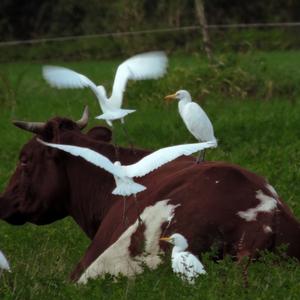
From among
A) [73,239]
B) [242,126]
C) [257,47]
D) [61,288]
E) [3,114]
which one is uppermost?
[61,288]

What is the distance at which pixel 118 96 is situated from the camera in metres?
10.3

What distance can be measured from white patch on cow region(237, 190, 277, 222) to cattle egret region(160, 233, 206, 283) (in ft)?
1.40

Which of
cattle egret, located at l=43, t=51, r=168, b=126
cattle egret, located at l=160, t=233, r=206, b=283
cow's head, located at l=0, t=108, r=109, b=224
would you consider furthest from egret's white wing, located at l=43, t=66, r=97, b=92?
cattle egret, located at l=160, t=233, r=206, b=283

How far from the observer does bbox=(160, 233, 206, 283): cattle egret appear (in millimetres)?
7082

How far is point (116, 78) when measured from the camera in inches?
424

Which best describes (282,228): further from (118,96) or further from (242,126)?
(242,126)

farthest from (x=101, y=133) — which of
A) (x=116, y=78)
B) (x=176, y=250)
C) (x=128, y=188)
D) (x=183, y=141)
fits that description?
(x=183, y=141)

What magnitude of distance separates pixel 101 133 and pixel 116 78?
1.29 metres

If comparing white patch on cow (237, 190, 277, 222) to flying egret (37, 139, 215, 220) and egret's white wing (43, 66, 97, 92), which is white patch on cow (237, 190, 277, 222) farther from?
egret's white wing (43, 66, 97, 92)

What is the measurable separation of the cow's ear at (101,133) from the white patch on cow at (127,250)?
1.43 m

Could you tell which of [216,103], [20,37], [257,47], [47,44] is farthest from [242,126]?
[20,37]

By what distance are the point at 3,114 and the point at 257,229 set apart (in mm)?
10838

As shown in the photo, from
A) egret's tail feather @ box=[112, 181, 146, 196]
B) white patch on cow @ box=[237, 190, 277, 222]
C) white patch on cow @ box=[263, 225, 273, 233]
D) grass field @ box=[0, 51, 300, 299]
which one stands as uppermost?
egret's tail feather @ box=[112, 181, 146, 196]

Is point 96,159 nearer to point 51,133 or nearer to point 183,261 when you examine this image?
point 51,133
